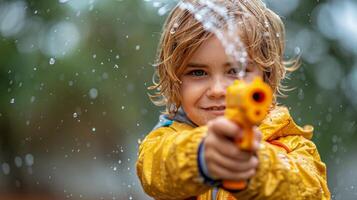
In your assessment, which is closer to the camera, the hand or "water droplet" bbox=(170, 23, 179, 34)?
the hand

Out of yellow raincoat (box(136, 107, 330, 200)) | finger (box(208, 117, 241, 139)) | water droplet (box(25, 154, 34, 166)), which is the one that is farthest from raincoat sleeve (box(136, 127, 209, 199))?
water droplet (box(25, 154, 34, 166))

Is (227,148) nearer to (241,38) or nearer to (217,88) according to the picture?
(217,88)

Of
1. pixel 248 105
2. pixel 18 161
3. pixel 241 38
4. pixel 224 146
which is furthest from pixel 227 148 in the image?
pixel 18 161

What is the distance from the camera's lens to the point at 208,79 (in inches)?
75.6

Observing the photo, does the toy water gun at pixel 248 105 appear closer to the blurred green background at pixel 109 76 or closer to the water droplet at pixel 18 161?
the blurred green background at pixel 109 76

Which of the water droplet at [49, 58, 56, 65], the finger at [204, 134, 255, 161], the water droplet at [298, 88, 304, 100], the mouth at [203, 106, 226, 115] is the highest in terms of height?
the water droplet at [49, 58, 56, 65]

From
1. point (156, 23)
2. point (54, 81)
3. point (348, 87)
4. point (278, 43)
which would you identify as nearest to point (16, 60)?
point (54, 81)

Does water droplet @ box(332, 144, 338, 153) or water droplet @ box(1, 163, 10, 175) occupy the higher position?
water droplet @ box(1, 163, 10, 175)

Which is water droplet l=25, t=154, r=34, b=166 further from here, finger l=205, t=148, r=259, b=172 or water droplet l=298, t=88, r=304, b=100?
finger l=205, t=148, r=259, b=172

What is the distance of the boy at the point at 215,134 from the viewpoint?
136 cm

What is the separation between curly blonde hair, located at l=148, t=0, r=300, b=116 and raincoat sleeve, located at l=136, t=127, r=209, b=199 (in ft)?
1.00

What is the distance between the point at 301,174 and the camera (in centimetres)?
170

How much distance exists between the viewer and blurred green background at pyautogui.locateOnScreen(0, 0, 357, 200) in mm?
6715

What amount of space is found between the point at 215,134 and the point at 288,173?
0.94 feet
